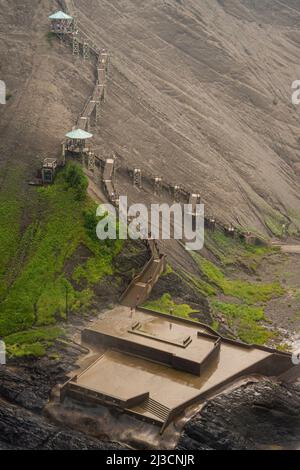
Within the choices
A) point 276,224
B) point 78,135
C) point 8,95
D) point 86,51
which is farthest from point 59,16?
point 276,224

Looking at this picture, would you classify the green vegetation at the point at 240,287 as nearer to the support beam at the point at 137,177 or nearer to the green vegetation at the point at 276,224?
the support beam at the point at 137,177

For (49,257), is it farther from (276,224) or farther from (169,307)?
(276,224)

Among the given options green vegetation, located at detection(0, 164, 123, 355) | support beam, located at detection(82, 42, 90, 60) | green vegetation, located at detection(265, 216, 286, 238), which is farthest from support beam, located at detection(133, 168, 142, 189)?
support beam, located at detection(82, 42, 90, 60)

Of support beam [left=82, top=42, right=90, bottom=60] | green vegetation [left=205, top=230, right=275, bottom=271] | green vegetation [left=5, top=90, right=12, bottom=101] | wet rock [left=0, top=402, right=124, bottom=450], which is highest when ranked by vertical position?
support beam [left=82, top=42, right=90, bottom=60]

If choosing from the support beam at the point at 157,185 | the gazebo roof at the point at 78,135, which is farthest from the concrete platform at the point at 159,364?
the support beam at the point at 157,185

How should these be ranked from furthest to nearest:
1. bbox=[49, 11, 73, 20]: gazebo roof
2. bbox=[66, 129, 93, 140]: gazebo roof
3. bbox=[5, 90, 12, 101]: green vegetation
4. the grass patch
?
bbox=[49, 11, 73, 20]: gazebo roof → bbox=[5, 90, 12, 101]: green vegetation → bbox=[66, 129, 93, 140]: gazebo roof → the grass patch

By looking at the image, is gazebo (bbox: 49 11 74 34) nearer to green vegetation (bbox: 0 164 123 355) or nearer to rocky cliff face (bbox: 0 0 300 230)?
rocky cliff face (bbox: 0 0 300 230)
